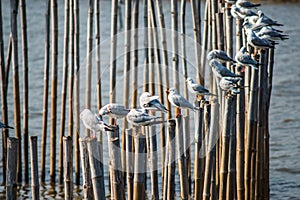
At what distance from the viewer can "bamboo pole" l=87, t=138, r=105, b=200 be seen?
221 inches

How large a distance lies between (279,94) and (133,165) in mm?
10147

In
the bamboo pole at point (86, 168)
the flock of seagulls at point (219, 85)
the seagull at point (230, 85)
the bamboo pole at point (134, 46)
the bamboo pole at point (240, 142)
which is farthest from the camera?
the bamboo pole at point (134, 46)

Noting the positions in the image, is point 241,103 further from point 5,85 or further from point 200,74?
point 5,85

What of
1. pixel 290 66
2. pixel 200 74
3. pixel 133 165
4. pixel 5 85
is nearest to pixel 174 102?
pixel 133 165

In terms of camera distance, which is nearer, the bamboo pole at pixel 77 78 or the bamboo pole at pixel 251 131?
the bamboo pole at pixel 251 131

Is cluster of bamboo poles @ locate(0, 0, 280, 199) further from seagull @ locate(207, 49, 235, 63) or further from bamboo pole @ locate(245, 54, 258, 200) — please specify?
seagull @ locate(207, 49, 235, 63)

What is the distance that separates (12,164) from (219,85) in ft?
8.36

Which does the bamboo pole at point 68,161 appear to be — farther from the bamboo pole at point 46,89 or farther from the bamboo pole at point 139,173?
the bamboo pole at point 46,89

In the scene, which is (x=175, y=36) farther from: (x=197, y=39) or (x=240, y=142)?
(x=240, y=142)

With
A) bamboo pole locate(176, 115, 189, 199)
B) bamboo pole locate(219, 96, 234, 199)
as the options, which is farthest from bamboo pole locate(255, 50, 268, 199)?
bamboo pole locate(176, 115, 189, 199)

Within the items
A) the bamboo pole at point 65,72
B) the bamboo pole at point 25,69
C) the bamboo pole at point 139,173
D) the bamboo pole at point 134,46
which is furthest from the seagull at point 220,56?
the bamboo pole at point 25,69

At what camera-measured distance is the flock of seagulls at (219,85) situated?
646 cm

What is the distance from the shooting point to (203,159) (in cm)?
695

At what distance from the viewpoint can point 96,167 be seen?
5.65 metres
